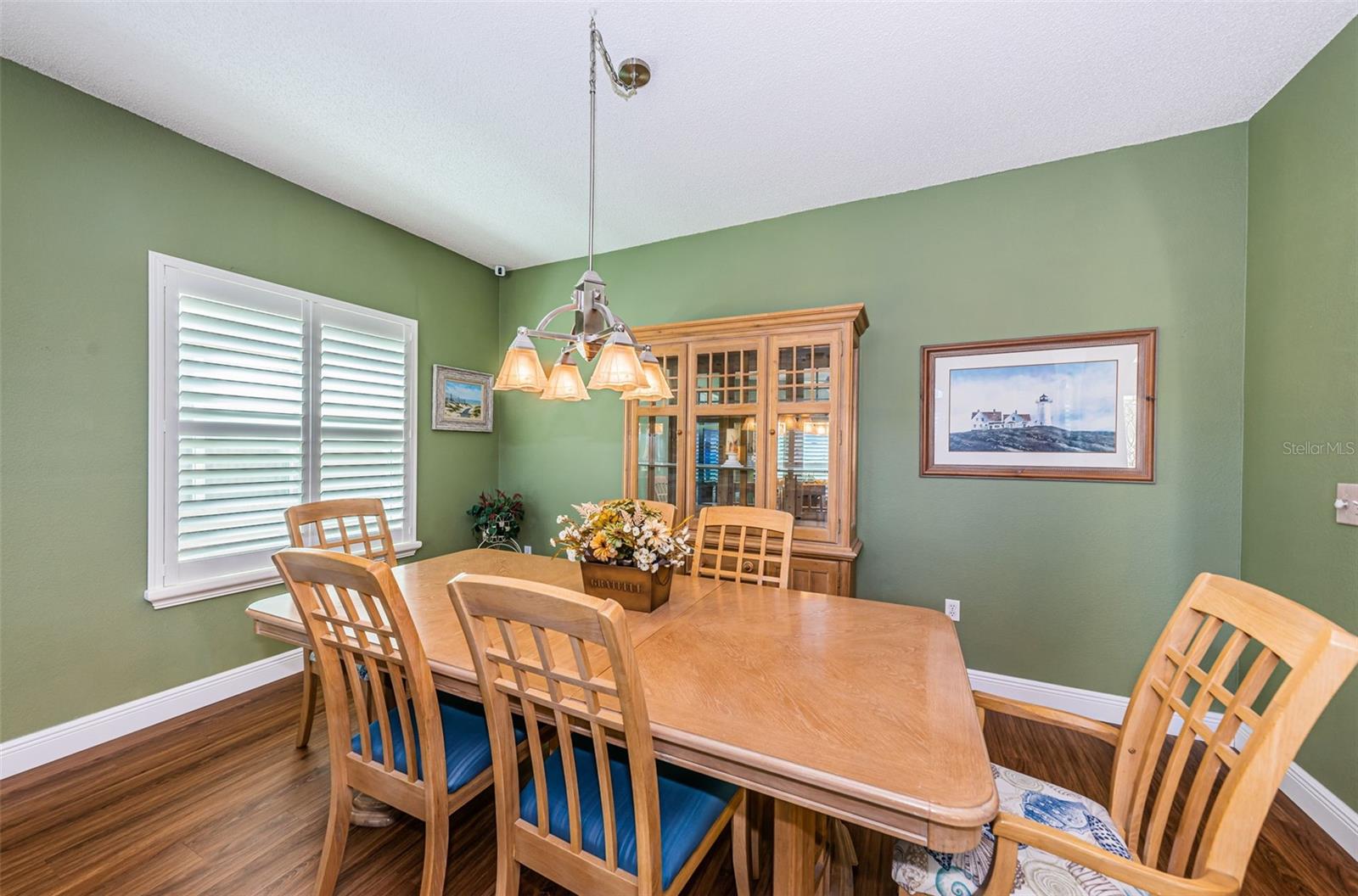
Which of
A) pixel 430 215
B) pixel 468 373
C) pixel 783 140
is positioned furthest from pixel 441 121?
pixel 468 373

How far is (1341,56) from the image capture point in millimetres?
1756

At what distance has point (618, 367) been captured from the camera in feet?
5.10

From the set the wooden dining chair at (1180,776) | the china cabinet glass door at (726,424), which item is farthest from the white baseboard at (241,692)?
the china cabinet glass door at (726,424)

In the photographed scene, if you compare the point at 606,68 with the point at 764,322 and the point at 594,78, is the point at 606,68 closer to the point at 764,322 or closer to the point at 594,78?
the point at 594,78

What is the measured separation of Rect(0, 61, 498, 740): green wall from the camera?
2.00 meters

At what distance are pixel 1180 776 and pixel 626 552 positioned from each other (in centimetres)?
146

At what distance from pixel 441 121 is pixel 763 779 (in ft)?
9.00

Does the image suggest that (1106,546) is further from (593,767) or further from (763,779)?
(593,767)

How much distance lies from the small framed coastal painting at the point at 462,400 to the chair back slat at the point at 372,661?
249 cm

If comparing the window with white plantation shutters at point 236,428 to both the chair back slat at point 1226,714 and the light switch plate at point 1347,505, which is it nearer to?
the chair back slat at point 1226,714

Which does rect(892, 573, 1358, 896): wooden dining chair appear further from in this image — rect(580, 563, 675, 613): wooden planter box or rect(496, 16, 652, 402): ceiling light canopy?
rect(496, 16, 652, 402): ceiling light canopy

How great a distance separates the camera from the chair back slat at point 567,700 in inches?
36.6

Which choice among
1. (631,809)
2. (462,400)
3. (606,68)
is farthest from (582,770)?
(462,400)

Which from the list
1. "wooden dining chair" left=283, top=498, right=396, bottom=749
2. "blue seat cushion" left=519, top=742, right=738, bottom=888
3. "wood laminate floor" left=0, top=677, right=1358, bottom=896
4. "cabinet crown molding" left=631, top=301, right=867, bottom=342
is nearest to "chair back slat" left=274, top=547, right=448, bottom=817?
"blue seat cushion" left=519, top=742, right=738, bottom=888
